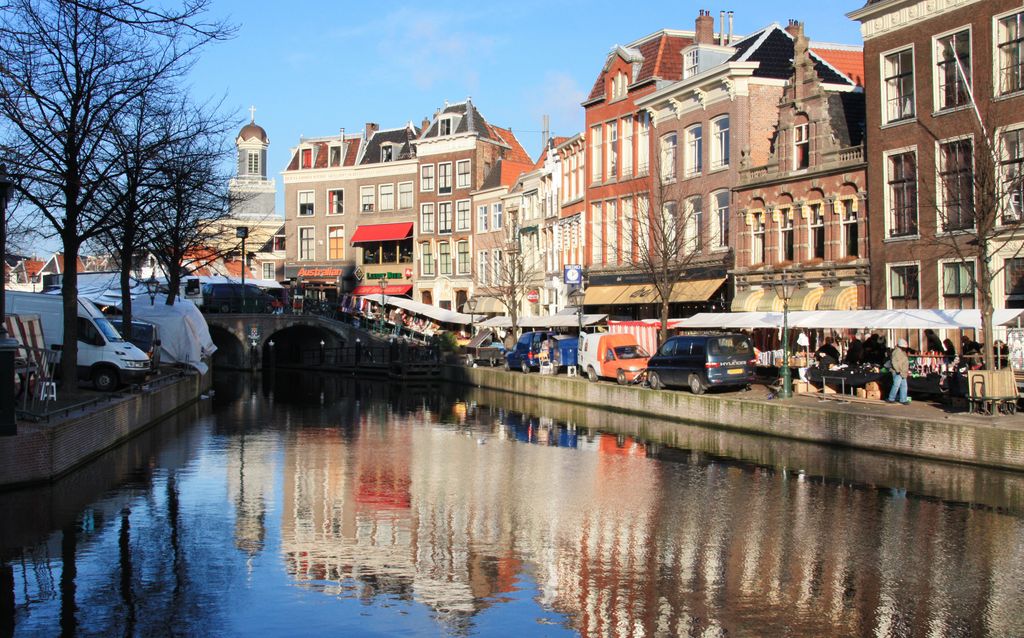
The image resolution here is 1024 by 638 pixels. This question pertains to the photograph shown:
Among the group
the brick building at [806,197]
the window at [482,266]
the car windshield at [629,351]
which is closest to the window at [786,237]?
the brick building at [806,197]

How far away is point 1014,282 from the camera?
29.4 m

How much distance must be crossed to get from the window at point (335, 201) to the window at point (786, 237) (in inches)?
1957

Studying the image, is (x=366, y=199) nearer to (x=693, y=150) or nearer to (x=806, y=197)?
(x=693, y=150)

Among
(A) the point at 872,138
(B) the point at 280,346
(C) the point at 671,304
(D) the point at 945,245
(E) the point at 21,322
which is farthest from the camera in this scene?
(B) the point at 280,346

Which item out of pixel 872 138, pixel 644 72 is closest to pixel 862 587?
pixel 872 138

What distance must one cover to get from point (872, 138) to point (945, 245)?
541cm

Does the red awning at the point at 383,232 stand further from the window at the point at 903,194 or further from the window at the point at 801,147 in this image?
the window at the point at 903,194

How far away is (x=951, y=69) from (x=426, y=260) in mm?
50943

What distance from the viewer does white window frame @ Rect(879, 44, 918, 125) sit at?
108ft

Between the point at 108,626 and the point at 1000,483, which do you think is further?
the point at 1000,483

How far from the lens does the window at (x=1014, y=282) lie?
95.2ft

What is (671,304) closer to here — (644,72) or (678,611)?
(644,72)

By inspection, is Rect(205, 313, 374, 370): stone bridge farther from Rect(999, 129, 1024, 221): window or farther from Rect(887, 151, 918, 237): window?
Rect(999, 129, 1024, 221): window

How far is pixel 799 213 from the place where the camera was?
38.2 m
